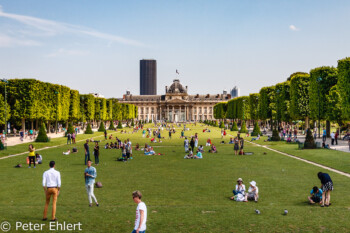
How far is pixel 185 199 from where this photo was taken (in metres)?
12.2

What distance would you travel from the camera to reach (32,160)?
20344 mm

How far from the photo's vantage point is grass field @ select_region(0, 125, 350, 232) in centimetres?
934

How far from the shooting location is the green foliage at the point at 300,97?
5100cm

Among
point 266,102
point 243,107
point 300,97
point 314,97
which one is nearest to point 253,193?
point 314,97

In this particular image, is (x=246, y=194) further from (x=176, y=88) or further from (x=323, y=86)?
(x=176, y=88)

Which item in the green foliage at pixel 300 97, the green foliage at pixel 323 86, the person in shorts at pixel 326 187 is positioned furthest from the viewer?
A: the green foliage at pixel 300 97

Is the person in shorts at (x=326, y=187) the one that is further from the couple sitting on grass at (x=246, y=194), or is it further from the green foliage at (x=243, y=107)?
the green foliage at (x=243, y=107)

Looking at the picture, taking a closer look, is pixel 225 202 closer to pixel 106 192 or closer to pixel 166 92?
pixel 106 192

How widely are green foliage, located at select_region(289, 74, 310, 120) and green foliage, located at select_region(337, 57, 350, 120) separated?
14.3 metres

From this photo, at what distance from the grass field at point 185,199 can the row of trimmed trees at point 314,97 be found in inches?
765

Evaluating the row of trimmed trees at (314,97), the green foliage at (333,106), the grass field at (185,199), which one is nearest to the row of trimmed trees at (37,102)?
the grass field at (185,199)

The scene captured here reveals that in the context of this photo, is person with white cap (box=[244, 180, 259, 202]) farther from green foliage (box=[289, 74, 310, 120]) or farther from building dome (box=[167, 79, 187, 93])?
building dome (box=[167, 79, 187, 93])

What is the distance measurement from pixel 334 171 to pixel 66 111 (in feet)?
171

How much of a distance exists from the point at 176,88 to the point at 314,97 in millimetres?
147885
